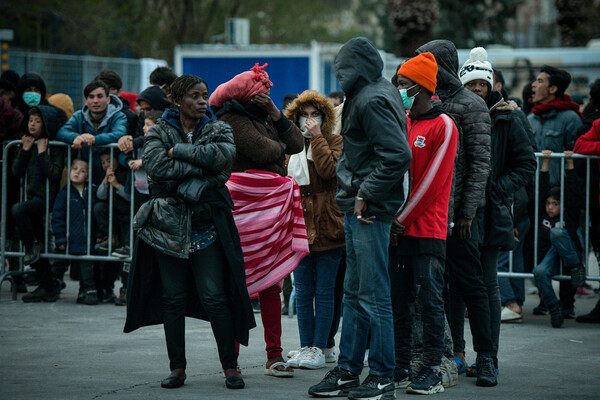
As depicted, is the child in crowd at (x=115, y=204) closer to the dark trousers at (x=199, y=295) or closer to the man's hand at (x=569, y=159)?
the dark trousers at (x=199, y=295)

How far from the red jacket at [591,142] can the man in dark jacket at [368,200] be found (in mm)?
3681

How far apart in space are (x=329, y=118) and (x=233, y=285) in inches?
63.8

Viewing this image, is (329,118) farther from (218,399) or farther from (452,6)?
(452,6)

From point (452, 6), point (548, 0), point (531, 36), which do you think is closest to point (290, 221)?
point (452, 6)

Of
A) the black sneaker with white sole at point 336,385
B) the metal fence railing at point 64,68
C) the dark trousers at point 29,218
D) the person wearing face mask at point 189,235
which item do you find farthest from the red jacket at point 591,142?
the metal fence railing at point 64,68

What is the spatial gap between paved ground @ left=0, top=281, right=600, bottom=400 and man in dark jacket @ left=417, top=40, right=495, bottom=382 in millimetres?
546

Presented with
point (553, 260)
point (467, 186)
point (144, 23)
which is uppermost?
point (144, 23)

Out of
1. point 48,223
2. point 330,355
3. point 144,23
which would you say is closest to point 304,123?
point 330,355

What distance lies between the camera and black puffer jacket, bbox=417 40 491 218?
20.0 feet

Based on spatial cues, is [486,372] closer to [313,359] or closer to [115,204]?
[313,359]

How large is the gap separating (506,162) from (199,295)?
241 cm

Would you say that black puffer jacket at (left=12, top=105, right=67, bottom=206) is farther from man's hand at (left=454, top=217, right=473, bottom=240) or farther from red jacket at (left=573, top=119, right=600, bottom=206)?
red jacket at (left=573, top=119, right=600, bottom=206)

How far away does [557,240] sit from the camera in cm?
873

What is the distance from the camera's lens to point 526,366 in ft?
22.4
